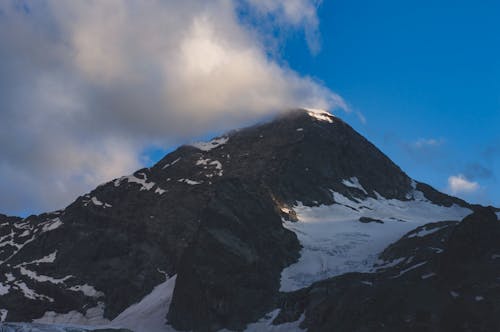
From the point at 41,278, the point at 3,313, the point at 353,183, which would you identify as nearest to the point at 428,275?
the point at 353,183

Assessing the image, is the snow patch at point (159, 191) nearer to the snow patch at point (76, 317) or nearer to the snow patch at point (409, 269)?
the snow patch at point (76, 317)

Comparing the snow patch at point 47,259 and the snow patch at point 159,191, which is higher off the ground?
the snow patch at point 159,191

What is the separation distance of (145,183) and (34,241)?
3127cm

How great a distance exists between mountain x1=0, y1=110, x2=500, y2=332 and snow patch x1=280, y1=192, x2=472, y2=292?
0.34 metres

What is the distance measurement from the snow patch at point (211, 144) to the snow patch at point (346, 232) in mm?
47933

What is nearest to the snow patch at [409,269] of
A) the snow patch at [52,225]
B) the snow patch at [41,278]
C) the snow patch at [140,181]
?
the snow patch at [41,278]

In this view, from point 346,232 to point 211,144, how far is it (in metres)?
83.4

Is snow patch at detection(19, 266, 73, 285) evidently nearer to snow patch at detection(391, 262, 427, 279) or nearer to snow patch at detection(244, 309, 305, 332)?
snow patch at detection(244, 309, 305, 332)

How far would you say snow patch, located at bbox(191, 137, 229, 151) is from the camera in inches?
6590

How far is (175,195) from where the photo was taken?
459ft

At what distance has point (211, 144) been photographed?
170 metres

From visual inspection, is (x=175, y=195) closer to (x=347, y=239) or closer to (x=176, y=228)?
(x=176, y=228)

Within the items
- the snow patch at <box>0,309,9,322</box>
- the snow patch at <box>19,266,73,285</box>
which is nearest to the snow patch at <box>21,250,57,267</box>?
the snow patch at <box>19,266,73,285</box>

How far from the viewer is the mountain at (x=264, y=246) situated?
52000mm
